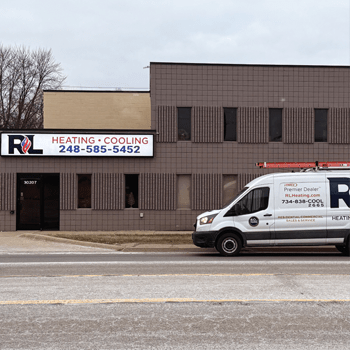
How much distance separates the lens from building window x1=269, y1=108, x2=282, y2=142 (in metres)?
21.3

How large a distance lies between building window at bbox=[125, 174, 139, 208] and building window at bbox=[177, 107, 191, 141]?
2868mm

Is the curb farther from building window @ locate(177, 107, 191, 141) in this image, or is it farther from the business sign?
building window @ locate(177, 107, 191, 141)

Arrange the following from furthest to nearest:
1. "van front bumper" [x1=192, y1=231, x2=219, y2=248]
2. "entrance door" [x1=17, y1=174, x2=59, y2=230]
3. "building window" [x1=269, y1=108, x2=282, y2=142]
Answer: "building window" [x1=269, y1=108, x2=282, y2=142], "entrance door" [x1=17, y1=174, x2=59, y2=230], "van front bumper" [x1=192, y1=231, x2=219, y2=248]

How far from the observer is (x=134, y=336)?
529 cm

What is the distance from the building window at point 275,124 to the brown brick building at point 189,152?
0.05 meters

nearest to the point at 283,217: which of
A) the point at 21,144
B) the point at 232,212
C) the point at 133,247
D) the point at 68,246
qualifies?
the point at 232,212

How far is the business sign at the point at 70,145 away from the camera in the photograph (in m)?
20.3

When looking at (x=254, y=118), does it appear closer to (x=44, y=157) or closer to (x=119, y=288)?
(x=44, y=157)

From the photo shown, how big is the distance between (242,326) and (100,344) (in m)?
1.80

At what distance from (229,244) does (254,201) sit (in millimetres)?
1421

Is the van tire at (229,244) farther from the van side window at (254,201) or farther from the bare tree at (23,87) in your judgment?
the bare tree at (23,87)

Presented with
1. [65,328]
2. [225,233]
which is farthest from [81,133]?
[65,328]

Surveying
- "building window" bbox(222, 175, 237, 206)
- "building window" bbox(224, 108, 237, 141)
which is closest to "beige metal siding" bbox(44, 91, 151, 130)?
"building window" bbox(224, 108, 237, 141)

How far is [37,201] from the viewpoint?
20656 mm
